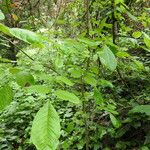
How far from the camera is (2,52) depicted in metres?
11.0

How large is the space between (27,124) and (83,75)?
313 cm

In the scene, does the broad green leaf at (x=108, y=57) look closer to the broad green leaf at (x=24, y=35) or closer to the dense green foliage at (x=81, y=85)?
the dense green foliage at (x=81, y=85)

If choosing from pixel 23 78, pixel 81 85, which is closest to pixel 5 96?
pixel 23 78

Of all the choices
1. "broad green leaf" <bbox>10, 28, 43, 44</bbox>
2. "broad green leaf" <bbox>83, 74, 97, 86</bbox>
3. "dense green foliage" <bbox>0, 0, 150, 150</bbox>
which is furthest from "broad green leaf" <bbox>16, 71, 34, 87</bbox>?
"broad green leaf" <bbox>83, 74, 97, 86</bbox>

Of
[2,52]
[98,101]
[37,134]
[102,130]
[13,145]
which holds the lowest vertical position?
[2,52]

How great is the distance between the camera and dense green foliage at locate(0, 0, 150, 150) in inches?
42.3

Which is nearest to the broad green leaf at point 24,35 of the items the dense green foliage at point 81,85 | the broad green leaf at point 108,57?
the dense green foliage at point 81,85

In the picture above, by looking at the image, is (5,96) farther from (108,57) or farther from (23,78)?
(108,57)

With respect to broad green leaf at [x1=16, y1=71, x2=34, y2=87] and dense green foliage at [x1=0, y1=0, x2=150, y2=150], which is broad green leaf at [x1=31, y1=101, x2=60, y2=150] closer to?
dense green foliage at [x1=0, y1=0, x2=150, y2=150]

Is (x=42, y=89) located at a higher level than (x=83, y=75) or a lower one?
higher

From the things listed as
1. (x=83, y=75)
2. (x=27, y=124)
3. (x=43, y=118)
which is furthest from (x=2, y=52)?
(x=43, y=118)

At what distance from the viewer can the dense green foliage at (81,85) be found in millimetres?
1074

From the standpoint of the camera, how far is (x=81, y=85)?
2.00 meters

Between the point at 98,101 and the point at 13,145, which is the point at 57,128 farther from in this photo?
the point at 13,145
